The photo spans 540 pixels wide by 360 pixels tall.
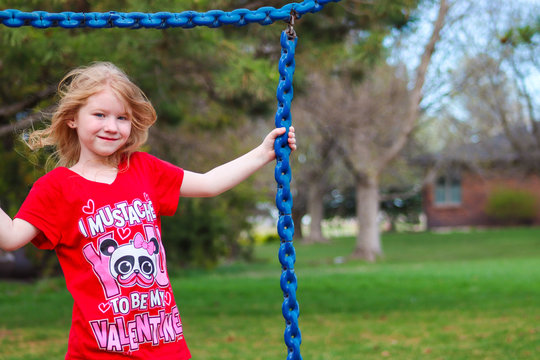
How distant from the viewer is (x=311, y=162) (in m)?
25.3

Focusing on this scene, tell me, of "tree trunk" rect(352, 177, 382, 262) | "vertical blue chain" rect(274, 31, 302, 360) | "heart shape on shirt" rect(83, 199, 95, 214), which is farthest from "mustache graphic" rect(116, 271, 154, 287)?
"tree trunk" rect(352, 177, 382, 262)

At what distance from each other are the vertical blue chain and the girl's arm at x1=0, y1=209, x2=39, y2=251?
0.84m

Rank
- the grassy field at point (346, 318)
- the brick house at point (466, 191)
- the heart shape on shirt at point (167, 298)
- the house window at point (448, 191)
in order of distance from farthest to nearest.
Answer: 1. the house window at point (448, 191)
2. the brick house at point (466, 191)
3. the grassy field at point (346, 318)
4. the heart shape on shirt at point (167, 298)

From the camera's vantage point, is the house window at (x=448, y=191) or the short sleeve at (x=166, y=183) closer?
the short sleeve at (x=166, y=183)

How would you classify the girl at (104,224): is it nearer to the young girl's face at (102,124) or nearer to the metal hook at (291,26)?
the young girl's face at (102,124)

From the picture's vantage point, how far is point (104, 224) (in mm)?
2203

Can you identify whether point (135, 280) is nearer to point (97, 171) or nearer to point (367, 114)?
point (97, 171)

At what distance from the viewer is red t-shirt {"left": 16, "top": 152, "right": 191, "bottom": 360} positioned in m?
2.17

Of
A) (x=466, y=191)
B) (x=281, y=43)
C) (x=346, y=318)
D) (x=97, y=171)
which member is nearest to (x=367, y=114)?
(x=346, y=318)

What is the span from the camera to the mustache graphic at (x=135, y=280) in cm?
218

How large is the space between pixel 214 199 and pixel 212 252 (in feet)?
3.96

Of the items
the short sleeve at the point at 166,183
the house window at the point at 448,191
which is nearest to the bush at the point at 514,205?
the house window at the point at 448,191

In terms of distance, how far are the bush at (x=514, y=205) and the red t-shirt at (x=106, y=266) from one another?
31.3 meters

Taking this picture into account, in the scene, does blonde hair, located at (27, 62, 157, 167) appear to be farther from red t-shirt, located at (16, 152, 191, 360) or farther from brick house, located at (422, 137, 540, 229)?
brick house, located at (422, 137, 540, 229)
